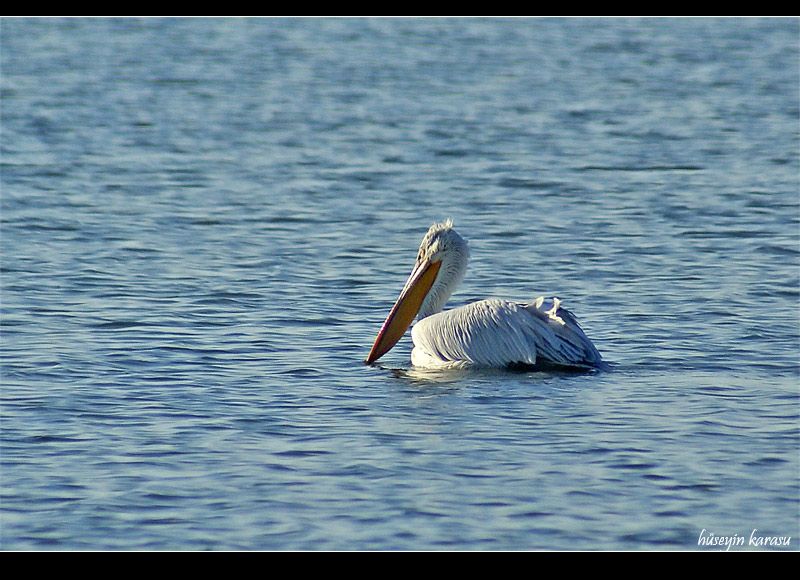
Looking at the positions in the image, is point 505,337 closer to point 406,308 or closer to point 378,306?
point 406,308

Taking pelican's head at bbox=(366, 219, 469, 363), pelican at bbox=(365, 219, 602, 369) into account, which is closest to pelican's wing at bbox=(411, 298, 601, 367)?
pelican at bbox=(365, 219, 602, 369)

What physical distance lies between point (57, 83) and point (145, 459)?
1520 centimetres

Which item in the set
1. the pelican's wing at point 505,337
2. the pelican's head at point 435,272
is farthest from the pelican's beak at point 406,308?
the pelican's wing at point 505,337

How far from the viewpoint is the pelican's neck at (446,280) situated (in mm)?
8383

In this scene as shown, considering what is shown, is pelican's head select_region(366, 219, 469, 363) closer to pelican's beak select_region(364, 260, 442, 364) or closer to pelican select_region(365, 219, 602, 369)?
pelican's beak select_region(364, 260, 442, 364)

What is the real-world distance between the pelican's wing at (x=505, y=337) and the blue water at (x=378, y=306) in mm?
109

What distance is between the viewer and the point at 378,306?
915 centimetres

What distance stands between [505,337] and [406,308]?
1.02 metres

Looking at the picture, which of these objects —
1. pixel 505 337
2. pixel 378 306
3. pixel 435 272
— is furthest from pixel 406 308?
pixel 505 337

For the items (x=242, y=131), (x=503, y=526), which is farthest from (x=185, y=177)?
(x=503, y=526)

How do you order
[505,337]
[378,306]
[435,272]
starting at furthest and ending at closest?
[378,306] → [435,272] → [505,337]

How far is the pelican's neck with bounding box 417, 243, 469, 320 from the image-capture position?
838cm

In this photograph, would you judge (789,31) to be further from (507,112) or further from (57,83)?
(57,83)

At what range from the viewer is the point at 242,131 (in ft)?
54.7
